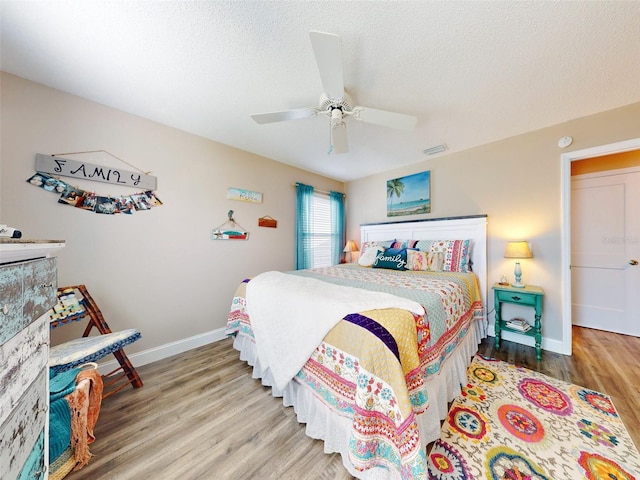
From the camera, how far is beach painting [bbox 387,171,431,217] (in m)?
3.29

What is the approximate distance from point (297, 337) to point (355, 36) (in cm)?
197

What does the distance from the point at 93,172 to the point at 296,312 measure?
220cm

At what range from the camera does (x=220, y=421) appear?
1.48m

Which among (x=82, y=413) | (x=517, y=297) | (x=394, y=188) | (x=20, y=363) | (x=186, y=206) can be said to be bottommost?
(x=82, y=413)

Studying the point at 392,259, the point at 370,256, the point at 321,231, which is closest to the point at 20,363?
the point at 392,259

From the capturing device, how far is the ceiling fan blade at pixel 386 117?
1702 mm

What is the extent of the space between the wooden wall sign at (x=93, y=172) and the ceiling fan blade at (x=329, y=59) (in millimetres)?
1981

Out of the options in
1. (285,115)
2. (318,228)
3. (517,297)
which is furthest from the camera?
(318,228)

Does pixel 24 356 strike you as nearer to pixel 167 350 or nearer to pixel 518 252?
pixel 167 350

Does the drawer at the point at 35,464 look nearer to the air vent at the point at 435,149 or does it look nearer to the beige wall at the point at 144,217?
the beige wall at the point at 144,217

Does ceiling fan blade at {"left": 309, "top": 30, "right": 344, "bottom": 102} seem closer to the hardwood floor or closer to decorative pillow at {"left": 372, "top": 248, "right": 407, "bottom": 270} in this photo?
decorative pillow at {"left": 372, "top": 248, "right": 407, "bottom": 270}

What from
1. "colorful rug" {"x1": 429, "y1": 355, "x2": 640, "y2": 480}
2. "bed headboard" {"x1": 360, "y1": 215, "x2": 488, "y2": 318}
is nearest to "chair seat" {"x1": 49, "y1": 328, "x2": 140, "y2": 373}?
"colorful rug" {"x1": 429, "y1": 355, "x2": 640, "y2": 480}

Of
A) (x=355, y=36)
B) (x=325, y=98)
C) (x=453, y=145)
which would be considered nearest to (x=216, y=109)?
(x=325, y=98)

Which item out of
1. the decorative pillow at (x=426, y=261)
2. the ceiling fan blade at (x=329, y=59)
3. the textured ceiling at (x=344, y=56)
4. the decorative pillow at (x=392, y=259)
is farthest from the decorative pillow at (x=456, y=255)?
the ceiling fan blade at (x=329, y=59)
